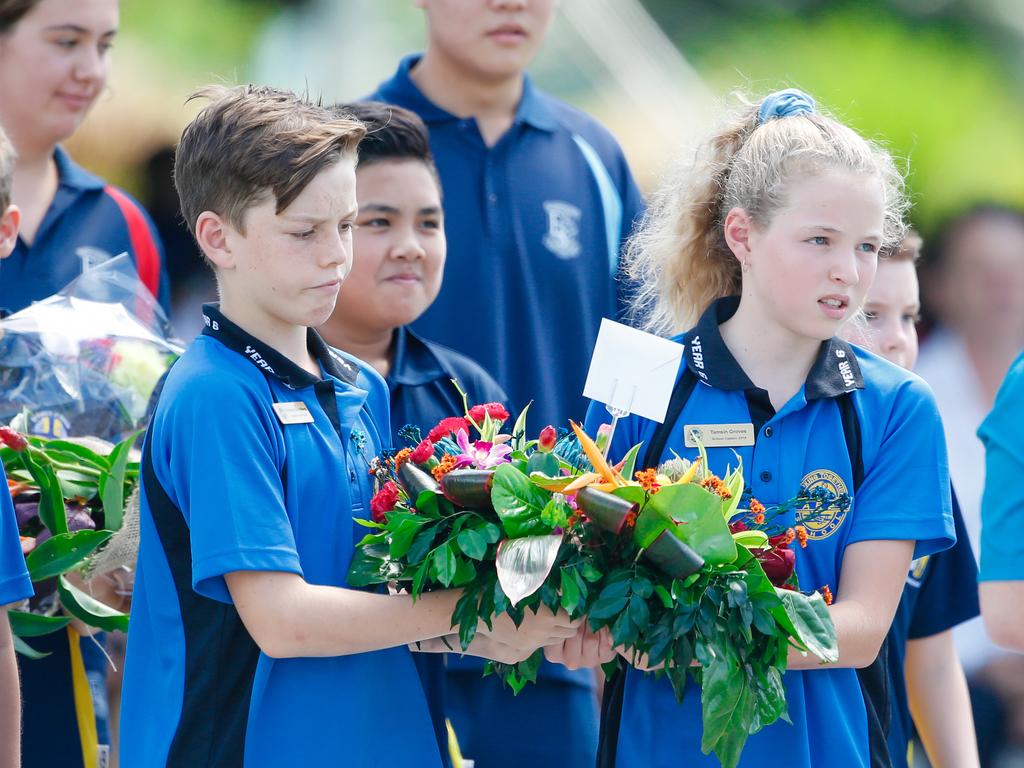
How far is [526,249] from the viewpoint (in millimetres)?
3887

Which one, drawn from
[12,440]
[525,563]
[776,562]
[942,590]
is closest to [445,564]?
[525,563]

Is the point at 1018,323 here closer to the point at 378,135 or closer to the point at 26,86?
the point at 378,135

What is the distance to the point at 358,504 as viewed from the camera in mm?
2551

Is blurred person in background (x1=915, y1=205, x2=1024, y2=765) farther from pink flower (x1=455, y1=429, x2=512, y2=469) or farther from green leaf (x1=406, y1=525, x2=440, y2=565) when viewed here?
green leaf (x1=406, y1=525, x2=440, y2=565)

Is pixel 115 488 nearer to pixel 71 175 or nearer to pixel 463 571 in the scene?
pixel 463 571

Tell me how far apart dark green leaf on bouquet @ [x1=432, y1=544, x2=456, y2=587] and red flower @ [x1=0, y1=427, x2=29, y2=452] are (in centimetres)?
105

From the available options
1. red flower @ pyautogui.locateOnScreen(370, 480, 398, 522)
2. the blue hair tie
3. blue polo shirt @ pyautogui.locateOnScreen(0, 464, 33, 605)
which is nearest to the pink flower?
A: red flower @ pyautogui.locateOnScreen(370, 480, 398, 522)

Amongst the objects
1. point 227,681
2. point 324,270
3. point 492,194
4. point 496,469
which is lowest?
point 227,681

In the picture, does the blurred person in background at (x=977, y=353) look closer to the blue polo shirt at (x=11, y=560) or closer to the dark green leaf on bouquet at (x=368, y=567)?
the dark green leaf on bouquet at (x=368, y=567)

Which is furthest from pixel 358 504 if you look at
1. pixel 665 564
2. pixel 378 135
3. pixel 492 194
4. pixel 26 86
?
pixel 26 86

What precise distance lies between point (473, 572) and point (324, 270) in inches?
23.3

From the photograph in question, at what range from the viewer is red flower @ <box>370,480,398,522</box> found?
247 cm

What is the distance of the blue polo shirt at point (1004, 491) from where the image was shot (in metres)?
2.94

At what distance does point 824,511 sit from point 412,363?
3.64 feet
